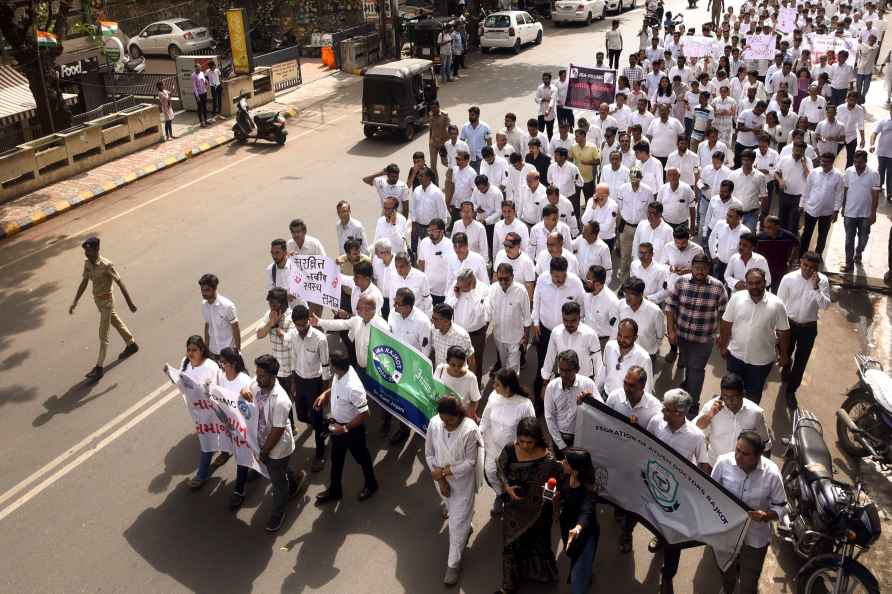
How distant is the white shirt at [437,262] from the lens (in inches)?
371

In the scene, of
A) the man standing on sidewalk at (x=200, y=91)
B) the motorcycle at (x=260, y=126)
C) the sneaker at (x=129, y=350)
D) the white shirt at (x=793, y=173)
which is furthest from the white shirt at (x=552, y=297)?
the man standing on sidewalk at (x=200, y=91)

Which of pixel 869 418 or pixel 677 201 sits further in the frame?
pixel 677 201

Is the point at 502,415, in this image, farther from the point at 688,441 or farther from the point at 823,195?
the point at 823,195

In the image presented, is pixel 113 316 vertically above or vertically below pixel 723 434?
below

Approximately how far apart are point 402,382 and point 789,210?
285 inches

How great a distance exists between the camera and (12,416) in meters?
9.12

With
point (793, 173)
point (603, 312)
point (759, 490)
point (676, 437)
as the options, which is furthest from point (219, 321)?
point (793, 173)

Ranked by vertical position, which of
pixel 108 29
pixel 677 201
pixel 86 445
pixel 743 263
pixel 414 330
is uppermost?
pixel 108 29

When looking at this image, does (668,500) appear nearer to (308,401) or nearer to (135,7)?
(308,401)

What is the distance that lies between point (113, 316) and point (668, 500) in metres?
7.23

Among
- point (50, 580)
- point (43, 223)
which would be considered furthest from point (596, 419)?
point (43, 223)

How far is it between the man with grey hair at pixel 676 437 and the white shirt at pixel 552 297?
2.19 metres

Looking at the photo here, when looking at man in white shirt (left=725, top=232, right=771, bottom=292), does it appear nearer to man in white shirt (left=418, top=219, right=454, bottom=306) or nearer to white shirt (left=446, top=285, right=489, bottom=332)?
white shirt (left=446, top=285, right=489, bottom=332)

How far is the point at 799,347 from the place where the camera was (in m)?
8.45
